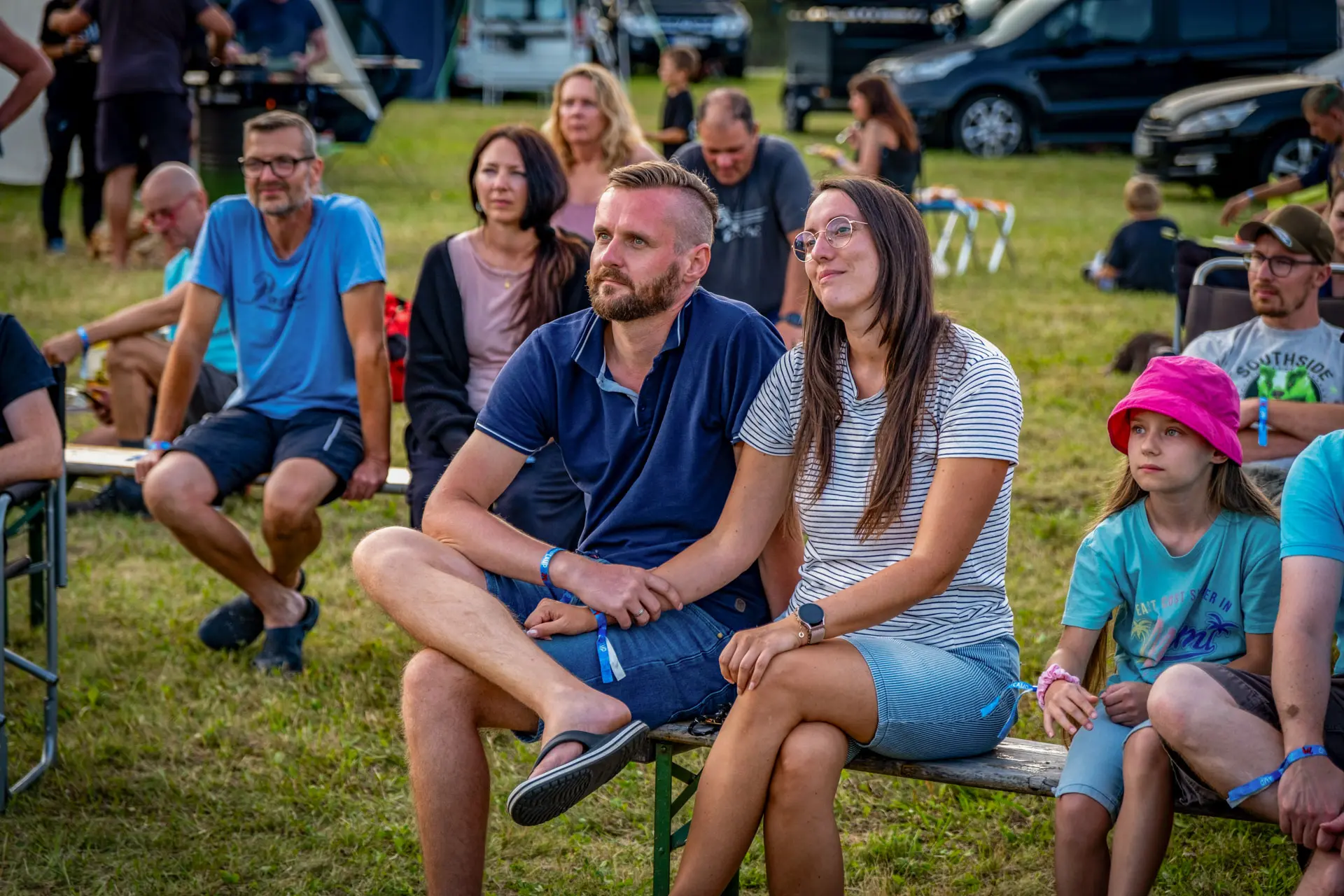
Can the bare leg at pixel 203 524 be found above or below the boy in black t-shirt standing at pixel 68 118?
below

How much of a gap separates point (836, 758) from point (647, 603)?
536 mm

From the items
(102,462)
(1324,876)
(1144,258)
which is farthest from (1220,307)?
(1144,258)

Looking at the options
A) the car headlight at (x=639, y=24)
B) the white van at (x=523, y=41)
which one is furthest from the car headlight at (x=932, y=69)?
the car headlight at (x=639, y=24)

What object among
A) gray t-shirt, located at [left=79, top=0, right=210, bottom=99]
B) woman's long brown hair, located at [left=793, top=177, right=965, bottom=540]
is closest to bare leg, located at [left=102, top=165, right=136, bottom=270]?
gray t-shirt, located at [left=79, top=0, right=210, bottom=99]

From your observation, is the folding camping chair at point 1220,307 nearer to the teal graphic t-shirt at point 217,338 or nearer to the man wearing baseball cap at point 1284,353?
the man wearing baseball cap at point 1284,353

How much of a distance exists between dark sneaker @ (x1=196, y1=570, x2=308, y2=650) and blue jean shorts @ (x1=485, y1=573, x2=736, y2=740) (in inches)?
73.0

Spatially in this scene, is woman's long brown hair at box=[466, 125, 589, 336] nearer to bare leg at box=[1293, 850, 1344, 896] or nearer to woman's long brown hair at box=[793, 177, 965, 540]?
woman's long brown hair at box=[793, 177, 965, 540]

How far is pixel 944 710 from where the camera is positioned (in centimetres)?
269

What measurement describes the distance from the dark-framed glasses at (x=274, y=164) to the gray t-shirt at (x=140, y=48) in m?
6.09

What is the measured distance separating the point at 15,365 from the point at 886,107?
7.29 m

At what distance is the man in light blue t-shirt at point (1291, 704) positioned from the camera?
2408 mm

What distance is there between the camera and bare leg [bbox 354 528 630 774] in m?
2.69

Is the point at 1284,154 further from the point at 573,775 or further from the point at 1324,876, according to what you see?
the point at 573,775

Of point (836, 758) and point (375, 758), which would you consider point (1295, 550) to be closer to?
point (836, 758)
